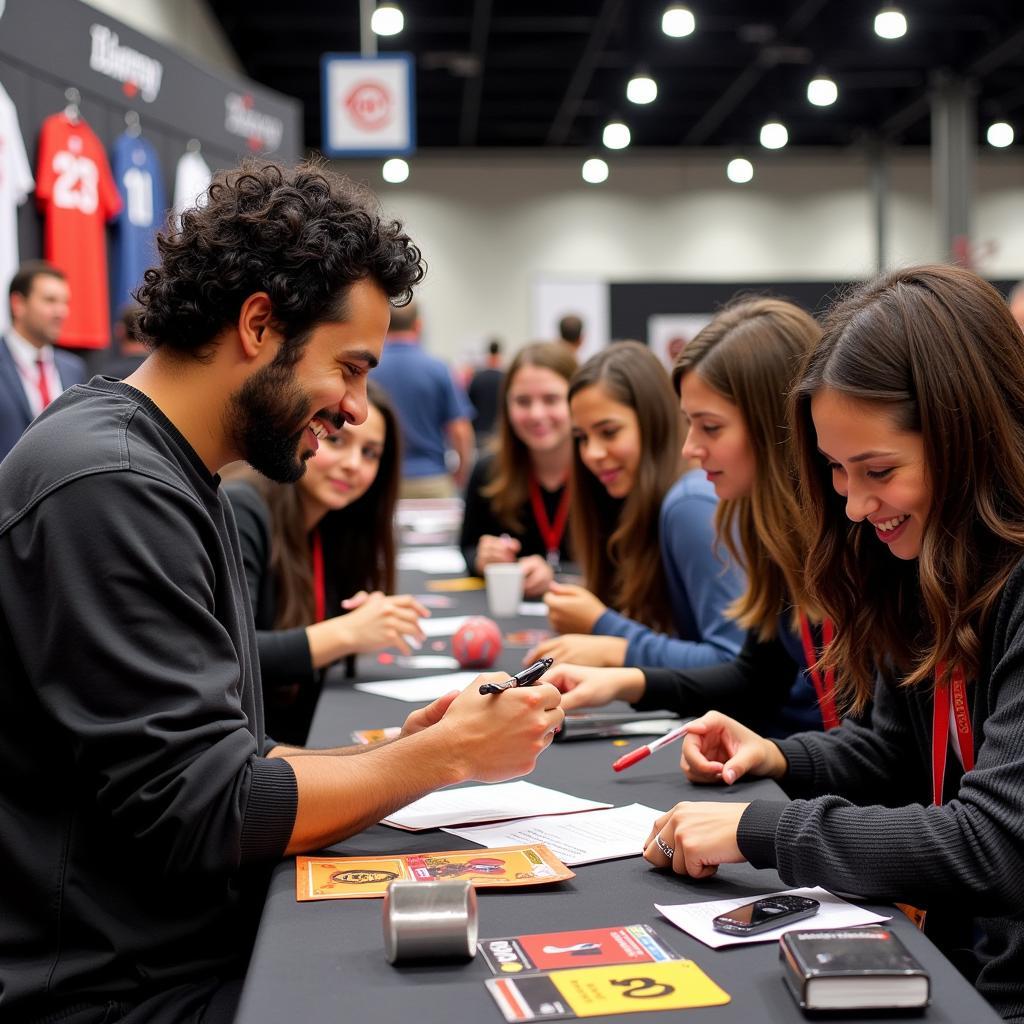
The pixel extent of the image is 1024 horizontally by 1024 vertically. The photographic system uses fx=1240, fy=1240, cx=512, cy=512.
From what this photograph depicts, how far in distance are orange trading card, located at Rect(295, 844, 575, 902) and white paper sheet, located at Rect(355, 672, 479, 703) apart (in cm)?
97

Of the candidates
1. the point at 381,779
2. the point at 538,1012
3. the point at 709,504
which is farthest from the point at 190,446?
the point at 709,504

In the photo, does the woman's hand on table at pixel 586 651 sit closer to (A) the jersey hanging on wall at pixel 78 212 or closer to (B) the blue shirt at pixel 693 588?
(B) the blue shirt at pixel 693 588

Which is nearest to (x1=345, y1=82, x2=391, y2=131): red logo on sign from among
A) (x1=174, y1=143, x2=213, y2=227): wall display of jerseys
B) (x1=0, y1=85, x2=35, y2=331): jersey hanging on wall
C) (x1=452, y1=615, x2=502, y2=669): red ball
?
(x1=174, y1=143, x2=213, y2=227): wall display of jerseys

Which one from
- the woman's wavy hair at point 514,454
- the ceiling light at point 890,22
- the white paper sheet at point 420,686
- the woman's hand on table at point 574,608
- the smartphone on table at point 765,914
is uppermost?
the ceiling light at point 890,22

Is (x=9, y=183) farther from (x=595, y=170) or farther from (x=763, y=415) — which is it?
(x=595, y=170)

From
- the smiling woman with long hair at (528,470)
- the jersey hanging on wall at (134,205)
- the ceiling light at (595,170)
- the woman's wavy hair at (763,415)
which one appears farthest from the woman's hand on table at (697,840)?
the ceiling light at (595,170)

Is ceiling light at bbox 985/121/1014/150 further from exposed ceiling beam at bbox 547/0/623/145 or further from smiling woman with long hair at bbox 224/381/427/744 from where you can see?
smiling woman with long hair at bbox 224/381/427/744

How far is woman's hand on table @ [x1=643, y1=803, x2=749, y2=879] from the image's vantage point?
1403 mm

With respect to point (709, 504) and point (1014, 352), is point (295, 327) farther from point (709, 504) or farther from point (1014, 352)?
point (709, 504)

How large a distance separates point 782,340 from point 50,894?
165cm

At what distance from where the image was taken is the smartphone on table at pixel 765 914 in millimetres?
1250

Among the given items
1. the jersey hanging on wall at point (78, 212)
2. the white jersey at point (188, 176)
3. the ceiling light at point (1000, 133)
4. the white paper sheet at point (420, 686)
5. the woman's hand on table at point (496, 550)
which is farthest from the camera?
the ceiling light at point (1000, 133)

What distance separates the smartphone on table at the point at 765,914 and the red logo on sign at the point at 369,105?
25.5ft

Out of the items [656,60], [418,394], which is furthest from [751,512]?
[656,60]
